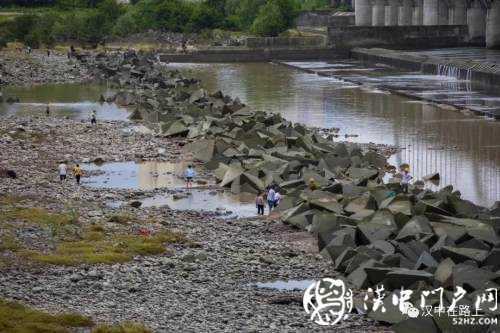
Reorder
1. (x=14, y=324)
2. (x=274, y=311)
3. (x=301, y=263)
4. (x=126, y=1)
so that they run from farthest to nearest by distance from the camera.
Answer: (x=126, y=1)
(x=301, y=263)
(x=274, y=311)
(x=14, y=324)

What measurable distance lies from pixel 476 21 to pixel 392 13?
14129 mm

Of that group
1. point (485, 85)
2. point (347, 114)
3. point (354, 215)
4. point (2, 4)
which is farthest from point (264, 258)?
point (2, 4)

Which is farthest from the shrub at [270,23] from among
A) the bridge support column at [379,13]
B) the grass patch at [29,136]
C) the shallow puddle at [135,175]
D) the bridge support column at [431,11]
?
the shallow puddle at [135,175]

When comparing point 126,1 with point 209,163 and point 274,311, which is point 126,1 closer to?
point 209,163

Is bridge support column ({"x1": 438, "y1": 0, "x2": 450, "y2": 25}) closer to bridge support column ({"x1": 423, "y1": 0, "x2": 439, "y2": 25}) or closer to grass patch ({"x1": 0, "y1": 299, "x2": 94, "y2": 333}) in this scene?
bridge support column ({"x1": 423, "y1": 0, "x2": 439, "y2": 25})

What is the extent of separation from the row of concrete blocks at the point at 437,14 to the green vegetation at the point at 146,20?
7.40 metres

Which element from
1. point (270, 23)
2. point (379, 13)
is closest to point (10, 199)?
point (270, 23)

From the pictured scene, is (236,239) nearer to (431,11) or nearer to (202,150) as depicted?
(202,150)

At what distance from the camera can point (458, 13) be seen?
4031 inches

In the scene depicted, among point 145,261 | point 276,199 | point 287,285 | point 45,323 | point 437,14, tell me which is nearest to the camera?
point 45,323

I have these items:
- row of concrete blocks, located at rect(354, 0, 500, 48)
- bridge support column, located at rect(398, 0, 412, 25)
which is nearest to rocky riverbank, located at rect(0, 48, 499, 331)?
row of concrete blocks, located at rect(354, 0, 500, 48)

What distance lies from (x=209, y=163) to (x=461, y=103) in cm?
2271

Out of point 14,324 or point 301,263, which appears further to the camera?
point 301,263

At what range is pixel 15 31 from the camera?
108 m
